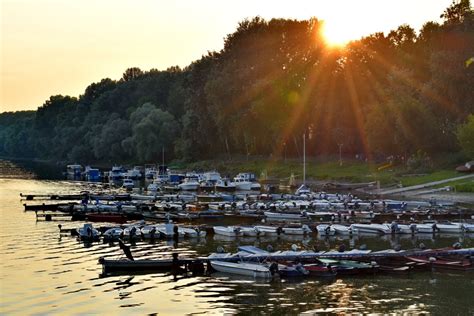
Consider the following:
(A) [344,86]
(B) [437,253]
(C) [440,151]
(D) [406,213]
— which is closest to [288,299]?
(B) [437,253]

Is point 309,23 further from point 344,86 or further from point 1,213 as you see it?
point 1,213

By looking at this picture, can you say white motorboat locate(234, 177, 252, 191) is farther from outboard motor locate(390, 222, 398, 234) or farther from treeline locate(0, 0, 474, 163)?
outboard motor locate(390, 222, 398, 234)

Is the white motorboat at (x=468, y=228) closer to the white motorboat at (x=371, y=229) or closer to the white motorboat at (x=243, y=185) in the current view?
the white motorboat at (x=371, y=229)

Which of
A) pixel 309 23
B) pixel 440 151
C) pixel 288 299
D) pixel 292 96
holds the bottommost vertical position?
pixel 288 299

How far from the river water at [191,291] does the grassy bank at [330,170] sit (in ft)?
190

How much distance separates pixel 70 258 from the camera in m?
56.9

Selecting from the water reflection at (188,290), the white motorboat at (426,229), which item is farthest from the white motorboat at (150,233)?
the white motorboat at (426,229)

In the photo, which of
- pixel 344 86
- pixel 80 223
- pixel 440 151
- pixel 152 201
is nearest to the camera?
pixel 80 223

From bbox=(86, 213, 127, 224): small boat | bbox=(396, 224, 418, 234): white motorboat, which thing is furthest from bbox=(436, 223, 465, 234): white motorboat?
bbox=(86, 213, 127, 224): small boat

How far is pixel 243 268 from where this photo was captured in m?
49.9

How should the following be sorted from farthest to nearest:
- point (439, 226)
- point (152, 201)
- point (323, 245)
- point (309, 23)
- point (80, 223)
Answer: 1. point (309, 23)
2. point (152, 201)
3. point (80, 223)
4. point (439, 226)
5. point (323, 245)

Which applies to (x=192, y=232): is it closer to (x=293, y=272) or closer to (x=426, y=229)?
(x=293, y=272)

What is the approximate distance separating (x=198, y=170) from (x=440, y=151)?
190 feet

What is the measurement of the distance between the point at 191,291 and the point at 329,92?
102m
